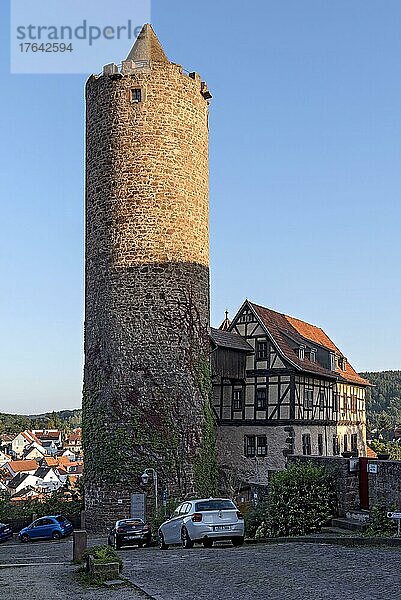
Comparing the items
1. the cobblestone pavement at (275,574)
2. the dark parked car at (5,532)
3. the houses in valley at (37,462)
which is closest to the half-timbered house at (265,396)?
the dark parked car at (5,532)

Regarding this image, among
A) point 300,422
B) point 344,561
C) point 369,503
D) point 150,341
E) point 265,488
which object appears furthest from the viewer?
point 300,422

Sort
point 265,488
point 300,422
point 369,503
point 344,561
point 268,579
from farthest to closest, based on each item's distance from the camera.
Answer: point 300,422
point 265,488
point 369,503
point 344,561
point 268,579

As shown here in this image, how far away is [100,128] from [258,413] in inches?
523

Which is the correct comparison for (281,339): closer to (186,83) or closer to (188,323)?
(188,323)

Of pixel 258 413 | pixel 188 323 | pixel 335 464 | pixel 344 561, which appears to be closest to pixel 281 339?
pixel 258 413

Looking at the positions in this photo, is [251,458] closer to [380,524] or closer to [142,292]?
[142,292]

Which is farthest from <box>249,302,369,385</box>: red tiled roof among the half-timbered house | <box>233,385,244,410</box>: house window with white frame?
<box>233,385,244,410</box>: house window with white frame

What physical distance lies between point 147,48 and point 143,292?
979 centimetres

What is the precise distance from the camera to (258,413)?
34375mm

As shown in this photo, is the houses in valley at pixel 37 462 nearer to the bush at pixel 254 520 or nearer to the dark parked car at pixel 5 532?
the dark parked car at pixel 5 532

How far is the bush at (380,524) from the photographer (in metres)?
17.2

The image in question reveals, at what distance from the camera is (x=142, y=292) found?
29547mm

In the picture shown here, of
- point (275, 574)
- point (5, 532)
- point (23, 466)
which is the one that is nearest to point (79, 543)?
→ point (275, 574)

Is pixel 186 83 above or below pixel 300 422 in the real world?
above
